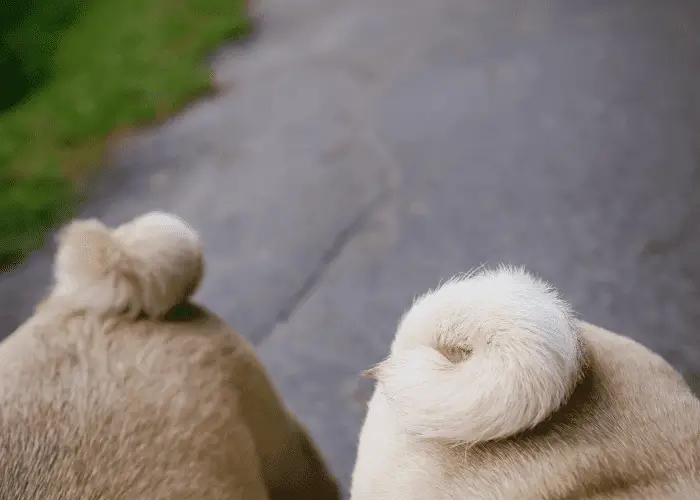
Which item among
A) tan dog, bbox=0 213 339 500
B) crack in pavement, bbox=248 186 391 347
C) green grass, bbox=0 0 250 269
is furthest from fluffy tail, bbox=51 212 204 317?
green grass, bbox=0 0 250 269

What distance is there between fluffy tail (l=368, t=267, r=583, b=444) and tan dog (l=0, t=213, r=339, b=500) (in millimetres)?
274

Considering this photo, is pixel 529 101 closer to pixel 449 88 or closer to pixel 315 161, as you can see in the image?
pixel 449 88

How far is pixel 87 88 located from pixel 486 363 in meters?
3.18

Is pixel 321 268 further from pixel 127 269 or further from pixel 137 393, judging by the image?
pixel 137 393

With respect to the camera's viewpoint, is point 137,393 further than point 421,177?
No

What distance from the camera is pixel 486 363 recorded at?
1.01m

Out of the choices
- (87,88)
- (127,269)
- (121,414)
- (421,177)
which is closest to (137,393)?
(121,414)

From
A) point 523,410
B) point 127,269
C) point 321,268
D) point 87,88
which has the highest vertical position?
point 87,88

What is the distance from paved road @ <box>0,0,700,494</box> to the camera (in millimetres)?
2182

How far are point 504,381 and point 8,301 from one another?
2.14 metres

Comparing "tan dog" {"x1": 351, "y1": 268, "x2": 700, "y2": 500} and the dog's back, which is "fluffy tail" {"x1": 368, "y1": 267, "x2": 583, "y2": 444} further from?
the dog's back

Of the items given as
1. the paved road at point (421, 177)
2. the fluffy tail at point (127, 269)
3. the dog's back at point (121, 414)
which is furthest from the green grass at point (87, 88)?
the dog's back at point (121, 414)

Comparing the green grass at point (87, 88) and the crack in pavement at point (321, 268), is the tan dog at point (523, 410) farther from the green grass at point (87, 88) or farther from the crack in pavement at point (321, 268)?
the green grass at point (87, 88)

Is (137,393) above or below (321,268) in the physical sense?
above
